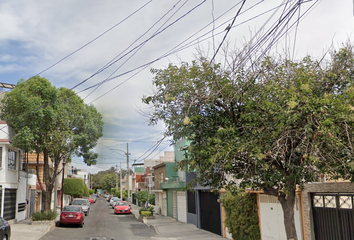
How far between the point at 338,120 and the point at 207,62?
11.0 ft

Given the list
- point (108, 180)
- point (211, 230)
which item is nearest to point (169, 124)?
point (211, 230)

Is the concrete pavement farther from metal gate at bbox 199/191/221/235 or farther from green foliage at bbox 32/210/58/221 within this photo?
green foliage at bbox 32/210/58/221

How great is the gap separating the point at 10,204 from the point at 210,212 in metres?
13.5

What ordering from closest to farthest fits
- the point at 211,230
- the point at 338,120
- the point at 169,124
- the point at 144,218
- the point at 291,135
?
the point at 338,120 < the point at 291,135 < the point at 169,124 < the point at 211,230 < the point at 144,218

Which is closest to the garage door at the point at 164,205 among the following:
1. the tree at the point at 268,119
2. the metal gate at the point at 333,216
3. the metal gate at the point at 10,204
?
the metal gate at the point at 10,204

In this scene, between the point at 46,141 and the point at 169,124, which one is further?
the point at 46,141

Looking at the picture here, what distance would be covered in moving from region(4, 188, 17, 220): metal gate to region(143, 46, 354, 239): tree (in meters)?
18.0

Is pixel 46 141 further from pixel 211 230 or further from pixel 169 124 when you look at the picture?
pixel 169 124

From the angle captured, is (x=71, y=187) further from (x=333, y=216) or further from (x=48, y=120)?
(x=333, y=216)

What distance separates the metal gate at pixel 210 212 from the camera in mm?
19328

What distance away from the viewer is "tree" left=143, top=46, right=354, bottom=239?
22.4ft

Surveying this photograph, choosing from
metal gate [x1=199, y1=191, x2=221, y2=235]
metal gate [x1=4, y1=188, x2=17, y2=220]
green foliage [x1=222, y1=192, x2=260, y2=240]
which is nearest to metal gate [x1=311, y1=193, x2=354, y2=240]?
green foliage [x1=222, y1=192, x2=260, y2=240]

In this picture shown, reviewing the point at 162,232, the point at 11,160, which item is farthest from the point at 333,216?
the point at 11,160

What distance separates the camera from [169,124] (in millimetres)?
8719
